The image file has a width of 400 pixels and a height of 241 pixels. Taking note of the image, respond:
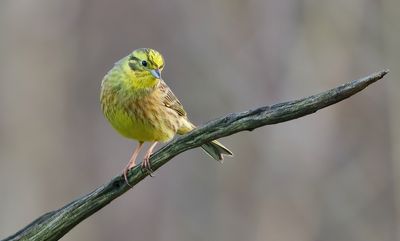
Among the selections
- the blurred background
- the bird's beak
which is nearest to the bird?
the bird's beak

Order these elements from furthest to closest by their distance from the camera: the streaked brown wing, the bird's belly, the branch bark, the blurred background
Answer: the blurred background < the streaked brown wing < the bird's belly < the branch bark

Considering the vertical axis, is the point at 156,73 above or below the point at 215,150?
above

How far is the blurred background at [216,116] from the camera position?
11.2 metres

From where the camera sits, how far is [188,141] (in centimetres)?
331

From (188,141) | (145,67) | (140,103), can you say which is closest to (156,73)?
(145,67)

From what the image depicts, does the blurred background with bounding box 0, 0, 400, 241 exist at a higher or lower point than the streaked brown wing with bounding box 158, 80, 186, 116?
higher

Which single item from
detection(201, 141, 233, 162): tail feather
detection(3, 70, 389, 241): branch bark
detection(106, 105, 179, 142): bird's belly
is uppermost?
detection(106, 105, 179, 142): bird's belly

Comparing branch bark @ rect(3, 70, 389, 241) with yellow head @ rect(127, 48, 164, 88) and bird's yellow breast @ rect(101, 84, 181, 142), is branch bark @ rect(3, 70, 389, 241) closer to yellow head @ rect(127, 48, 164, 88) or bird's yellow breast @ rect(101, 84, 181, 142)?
bird's yellow breast @ rect(101, 84, 181, 142)

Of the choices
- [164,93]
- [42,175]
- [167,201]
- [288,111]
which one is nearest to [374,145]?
[167,201]

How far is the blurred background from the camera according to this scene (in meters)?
11.2

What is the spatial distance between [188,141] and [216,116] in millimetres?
9335

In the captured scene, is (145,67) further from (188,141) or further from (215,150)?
(188,141)

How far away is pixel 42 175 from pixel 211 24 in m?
3.43

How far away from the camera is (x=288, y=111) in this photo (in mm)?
2980
